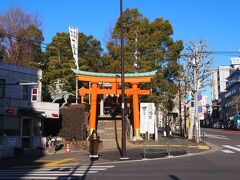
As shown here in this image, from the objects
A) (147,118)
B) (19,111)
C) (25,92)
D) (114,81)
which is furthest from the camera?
(114,81)

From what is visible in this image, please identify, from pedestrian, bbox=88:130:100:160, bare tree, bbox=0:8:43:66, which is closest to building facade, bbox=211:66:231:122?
bare tree, bbox=0:8:43:66

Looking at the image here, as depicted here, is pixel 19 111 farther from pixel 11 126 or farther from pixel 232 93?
pixel 232 93

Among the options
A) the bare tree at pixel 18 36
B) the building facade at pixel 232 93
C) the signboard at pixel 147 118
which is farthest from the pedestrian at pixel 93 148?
the building facade at pixel 232 93

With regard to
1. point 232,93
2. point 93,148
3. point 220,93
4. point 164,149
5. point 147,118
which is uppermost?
point 220,93

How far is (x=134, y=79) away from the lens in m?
34.3

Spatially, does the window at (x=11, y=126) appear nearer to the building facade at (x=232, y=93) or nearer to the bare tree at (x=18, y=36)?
the bare tree at (x=18, y=36)

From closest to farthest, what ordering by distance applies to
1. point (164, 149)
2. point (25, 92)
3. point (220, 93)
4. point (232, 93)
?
1. point (164, 149)
2. point (25, 92)
3. point (232, 93)
4. point (220, 93)

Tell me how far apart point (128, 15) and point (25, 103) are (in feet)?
70.2

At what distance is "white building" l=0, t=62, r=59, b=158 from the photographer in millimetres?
26766

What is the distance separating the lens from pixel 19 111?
27797 mm

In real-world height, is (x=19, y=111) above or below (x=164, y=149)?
above

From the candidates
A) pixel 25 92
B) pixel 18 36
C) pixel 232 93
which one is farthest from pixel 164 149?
pixel 232 93

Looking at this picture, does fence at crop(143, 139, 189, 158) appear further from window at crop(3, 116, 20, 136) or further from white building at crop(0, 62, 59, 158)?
window at crop(3, 116, 20, 136)

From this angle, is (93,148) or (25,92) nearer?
(93,148)
